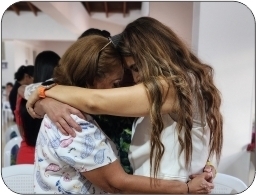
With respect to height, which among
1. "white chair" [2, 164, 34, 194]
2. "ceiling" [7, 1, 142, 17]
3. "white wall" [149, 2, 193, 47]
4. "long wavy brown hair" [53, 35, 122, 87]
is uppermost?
"ceiling" [7, 1, 142, 17]

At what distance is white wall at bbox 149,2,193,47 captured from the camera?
124 cm

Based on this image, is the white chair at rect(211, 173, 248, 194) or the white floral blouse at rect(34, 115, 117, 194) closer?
the white floral blouse at rect(34, 115, 117, 194)

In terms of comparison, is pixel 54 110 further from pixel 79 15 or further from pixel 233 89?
pixel 79 15

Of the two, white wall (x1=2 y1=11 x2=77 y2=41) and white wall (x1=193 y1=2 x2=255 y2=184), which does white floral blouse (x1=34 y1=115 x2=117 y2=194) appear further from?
white wall (x1=2 y1=11 x2=77 y2=41)

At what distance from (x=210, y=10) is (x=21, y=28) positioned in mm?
4475

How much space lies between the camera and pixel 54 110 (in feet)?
2.10

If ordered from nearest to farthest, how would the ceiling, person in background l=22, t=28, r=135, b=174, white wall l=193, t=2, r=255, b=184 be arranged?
person in background l=22, t=28, r=135, b=174 < white wall l=193, t=2, r=255, b=184 < the ceiling

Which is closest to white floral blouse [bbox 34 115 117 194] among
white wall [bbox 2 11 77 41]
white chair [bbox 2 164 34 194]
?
white chair [bbox 2 164 34 194]

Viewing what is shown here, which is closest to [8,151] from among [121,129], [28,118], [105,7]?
[28,118]

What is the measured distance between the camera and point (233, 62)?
1228mm

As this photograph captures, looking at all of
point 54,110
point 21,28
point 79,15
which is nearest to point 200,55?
point 54,110

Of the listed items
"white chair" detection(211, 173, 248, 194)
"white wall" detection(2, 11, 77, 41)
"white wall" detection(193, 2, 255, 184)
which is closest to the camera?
"white chair" detection(211, 173, 248, 194)

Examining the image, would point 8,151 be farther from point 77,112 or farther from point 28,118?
Answer: point 77,112

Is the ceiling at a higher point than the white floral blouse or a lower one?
higher
